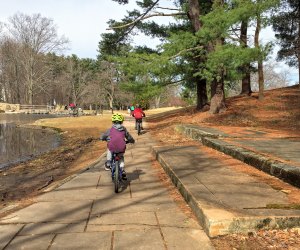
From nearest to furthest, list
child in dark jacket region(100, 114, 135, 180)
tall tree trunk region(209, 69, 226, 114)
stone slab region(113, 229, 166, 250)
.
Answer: stone slab region(113, 229, 166, 250)
child in dark jacket region(100, 114, 135, 180)
tall tree trunk region(209, 69, 226, 114)

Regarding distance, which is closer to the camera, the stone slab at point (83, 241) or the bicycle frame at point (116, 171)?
the stone slab at point (83, 241)

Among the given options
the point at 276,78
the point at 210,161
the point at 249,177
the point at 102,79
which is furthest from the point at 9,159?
the point at 276,78

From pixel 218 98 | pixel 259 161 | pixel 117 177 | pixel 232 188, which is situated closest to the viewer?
pixel 232 188

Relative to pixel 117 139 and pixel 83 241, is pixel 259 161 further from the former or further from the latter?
pixel 83 241

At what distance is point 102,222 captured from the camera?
16.3 ft

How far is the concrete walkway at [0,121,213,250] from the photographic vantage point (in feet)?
13.8

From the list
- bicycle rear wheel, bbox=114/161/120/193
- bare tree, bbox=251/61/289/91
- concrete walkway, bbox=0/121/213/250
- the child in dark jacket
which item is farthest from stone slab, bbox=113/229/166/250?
bare tree, bbox=251/61/289/91

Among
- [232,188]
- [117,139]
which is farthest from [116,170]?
[232,188]

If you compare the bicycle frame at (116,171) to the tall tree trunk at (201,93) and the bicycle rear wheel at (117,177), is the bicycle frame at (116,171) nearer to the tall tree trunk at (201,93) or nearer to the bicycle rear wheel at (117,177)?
the bicycle rear wheel at (117,177)

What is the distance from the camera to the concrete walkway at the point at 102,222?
4199mm

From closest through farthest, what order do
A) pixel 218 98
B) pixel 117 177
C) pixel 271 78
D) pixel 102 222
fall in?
pixel 102 222
pixel 117 177
pixel 218 98
pixel 271 78

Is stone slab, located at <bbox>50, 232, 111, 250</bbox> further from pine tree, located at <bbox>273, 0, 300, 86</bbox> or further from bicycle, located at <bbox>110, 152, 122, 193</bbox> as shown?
pine tree, located at <bbox>273, 0, 300, 86</bbox>

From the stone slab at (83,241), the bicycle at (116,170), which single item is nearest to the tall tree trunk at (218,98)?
the bicycle at (116,170)

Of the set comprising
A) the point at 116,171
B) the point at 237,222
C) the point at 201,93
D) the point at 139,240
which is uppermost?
the point at 201,93
